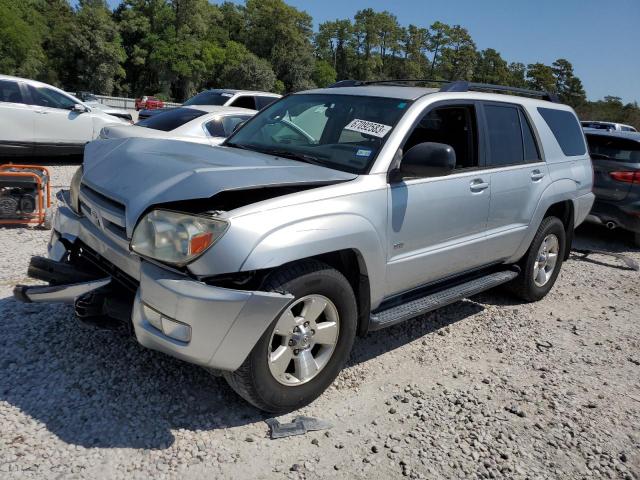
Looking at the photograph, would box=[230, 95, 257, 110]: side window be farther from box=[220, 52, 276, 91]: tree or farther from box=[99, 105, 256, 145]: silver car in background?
box=[220, 52, 276, 91]: tree

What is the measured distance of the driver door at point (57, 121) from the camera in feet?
33.7

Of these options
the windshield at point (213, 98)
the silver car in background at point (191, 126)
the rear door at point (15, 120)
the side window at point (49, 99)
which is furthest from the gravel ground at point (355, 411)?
the side window at point (49, 99)

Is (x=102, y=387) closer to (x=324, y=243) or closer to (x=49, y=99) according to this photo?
(x=324, y=243)

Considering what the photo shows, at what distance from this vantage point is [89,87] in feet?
198

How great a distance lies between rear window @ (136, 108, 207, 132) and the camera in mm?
8070

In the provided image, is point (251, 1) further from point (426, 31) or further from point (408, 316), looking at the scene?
point (408, 316)

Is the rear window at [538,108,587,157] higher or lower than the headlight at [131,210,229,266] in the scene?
higher

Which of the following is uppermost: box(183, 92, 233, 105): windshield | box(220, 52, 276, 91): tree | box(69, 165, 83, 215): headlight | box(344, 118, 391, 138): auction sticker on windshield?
box(220, 52, 276, 91): tree

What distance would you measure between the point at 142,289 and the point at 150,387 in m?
0.78

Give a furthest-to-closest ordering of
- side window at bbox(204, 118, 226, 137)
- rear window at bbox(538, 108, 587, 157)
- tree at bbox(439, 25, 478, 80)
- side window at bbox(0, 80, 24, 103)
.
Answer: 1. tree at bbox(439, 25, 478, 80)
2. side window at bbox(0, 80, 24, 103)
3. side window at bbox(204, 118, 226, 137)
4. rear window at bbox(538, 108, 587, 157)

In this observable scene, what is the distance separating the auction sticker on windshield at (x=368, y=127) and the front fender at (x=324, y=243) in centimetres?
73

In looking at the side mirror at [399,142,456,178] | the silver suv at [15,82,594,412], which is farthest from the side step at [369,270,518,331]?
the side mirror at [399,142,456,178]

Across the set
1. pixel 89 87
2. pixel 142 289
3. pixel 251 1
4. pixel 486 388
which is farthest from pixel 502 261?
pixel 251 1

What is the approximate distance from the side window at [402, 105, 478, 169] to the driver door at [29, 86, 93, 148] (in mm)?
8621
